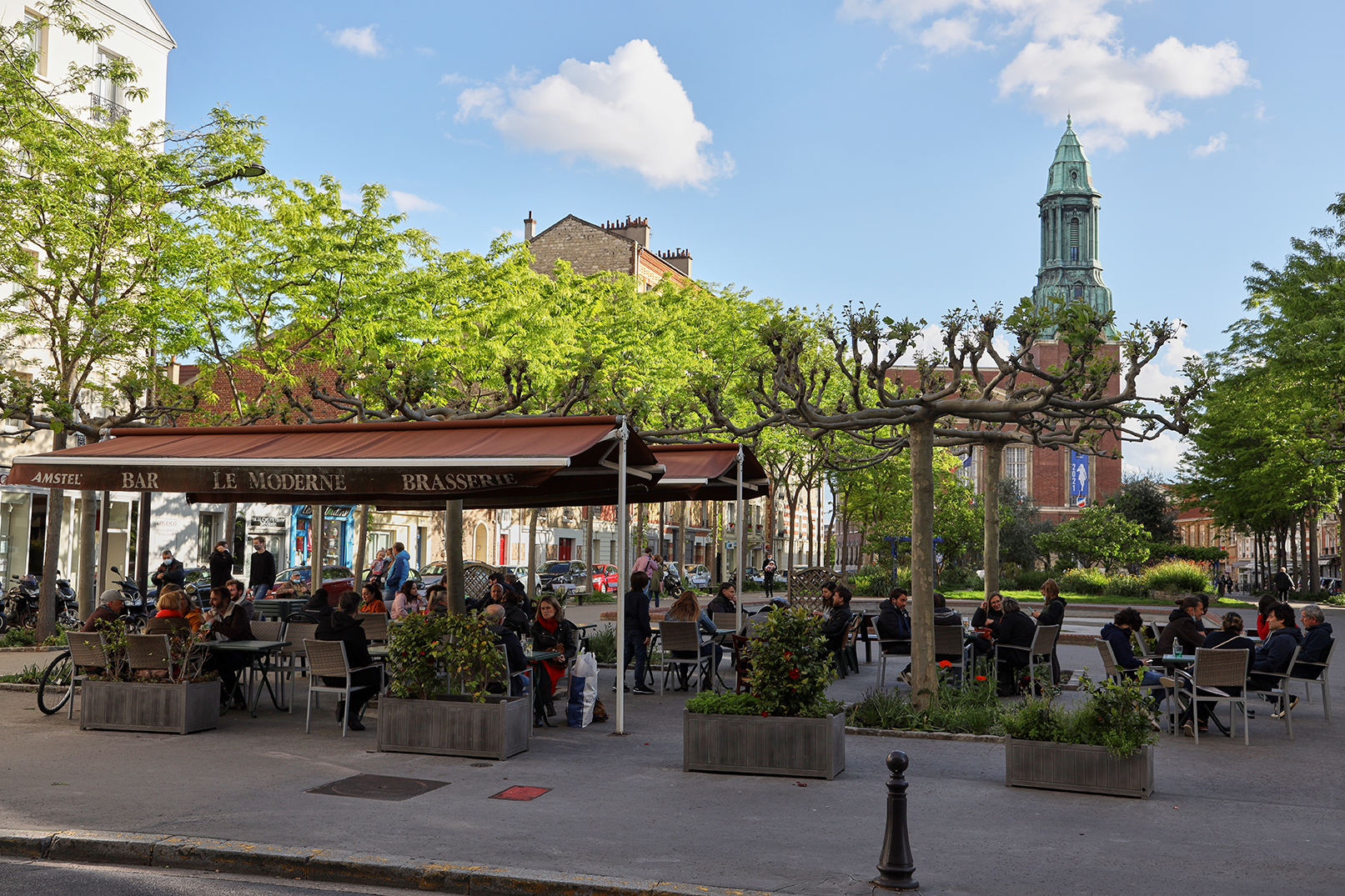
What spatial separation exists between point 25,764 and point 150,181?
11829 millimetres

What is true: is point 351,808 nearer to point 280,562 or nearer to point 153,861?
point 153,861

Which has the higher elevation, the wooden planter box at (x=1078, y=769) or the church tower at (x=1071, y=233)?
the church tower at (x=1071, y=233)

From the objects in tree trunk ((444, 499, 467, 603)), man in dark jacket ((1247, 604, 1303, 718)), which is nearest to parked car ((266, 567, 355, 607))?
tree trunk ((444, 499, 467, 603))

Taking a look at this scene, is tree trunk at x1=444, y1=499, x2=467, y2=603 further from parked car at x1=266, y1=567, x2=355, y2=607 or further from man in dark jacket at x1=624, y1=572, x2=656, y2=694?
parked car at x1=266, y1=567, x2=355, y2=607

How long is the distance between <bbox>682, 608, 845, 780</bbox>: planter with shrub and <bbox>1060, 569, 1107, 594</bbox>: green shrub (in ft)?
107

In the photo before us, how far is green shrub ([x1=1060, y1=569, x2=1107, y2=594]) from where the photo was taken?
39.3 m

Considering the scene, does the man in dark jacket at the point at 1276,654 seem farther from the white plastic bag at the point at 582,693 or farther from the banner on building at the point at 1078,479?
the banner on building at the point at 1078,479

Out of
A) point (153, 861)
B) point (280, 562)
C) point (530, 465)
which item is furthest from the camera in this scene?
point (280, 562)

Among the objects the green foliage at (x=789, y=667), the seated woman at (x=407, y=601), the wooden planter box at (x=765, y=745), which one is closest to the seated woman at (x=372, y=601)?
the seated woman at (x=407, y=601)

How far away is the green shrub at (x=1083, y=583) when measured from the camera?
39.3 meters

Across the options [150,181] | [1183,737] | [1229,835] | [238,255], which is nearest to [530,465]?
[1229,835]

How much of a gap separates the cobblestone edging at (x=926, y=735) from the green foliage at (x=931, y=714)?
96 millimetres

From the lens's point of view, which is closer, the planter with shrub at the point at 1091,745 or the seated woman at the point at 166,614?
the planter with shrub at the point at 1091,745

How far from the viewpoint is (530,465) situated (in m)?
9.88
